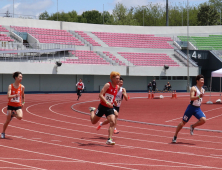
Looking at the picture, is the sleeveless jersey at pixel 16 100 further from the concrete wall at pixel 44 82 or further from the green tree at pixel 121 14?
the green tree at pixel 121 14

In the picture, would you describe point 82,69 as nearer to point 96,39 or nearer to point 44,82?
point 44,82

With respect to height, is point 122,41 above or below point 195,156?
above

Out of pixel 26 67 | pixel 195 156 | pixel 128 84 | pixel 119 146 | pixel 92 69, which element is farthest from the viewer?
pixel 128 84

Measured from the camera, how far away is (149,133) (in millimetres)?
12844

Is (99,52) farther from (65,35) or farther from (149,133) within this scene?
(149,133)

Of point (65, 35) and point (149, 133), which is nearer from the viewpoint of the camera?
point (149, 133)

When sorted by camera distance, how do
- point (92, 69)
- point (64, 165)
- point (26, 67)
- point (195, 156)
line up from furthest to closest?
point (92, 69)
point (26, 67)
point (195, 156)
point (64, 165)

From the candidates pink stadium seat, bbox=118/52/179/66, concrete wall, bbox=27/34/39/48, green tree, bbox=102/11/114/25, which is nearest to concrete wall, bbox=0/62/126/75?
pink stadium seat, bbox=118/52/179/66

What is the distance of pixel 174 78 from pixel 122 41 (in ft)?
31.5

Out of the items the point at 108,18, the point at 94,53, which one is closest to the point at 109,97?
the point at 94,53

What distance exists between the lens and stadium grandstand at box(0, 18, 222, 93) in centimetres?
4400

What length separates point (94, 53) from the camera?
49906 mm

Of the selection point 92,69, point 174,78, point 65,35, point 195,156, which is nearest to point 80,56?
point 92,69

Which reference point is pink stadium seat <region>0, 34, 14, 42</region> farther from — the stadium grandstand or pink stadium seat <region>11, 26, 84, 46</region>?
pink stadium seat <region>11, 26, 84, 46</region>
